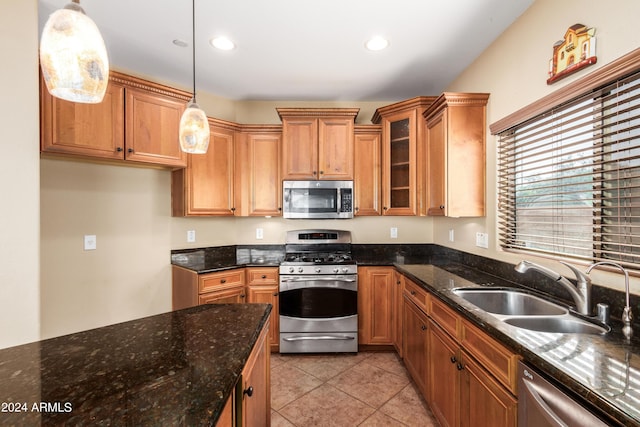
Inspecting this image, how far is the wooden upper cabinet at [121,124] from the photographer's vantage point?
195 cm

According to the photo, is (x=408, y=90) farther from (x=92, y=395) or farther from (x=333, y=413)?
(x=92, y=395)

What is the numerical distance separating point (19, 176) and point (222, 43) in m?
1.60

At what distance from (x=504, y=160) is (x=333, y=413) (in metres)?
2.22

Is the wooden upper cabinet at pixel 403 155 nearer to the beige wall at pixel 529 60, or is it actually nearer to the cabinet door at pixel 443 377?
the beige wall at pixel 529 60

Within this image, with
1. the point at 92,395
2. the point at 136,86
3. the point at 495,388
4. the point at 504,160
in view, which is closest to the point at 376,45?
the point at 504,160

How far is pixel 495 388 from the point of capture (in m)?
1.23

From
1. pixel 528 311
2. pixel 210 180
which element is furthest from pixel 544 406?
pixel 210 180

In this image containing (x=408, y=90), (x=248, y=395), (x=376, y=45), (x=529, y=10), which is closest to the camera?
(x=248, y=395)

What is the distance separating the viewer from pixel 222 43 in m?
2.22

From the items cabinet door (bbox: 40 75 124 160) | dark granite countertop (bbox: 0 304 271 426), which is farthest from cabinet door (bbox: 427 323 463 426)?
cabinet door (bbox: 40 75 124 160)

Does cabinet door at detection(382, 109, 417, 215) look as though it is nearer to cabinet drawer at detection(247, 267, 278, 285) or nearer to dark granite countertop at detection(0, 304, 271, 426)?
cabinet drawer at detection(247, 267, 278, 285)

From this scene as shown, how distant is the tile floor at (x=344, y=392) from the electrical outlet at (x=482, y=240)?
1.29 metres

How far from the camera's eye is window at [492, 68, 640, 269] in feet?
4.09

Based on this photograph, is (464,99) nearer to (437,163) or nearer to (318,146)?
(437,163)
